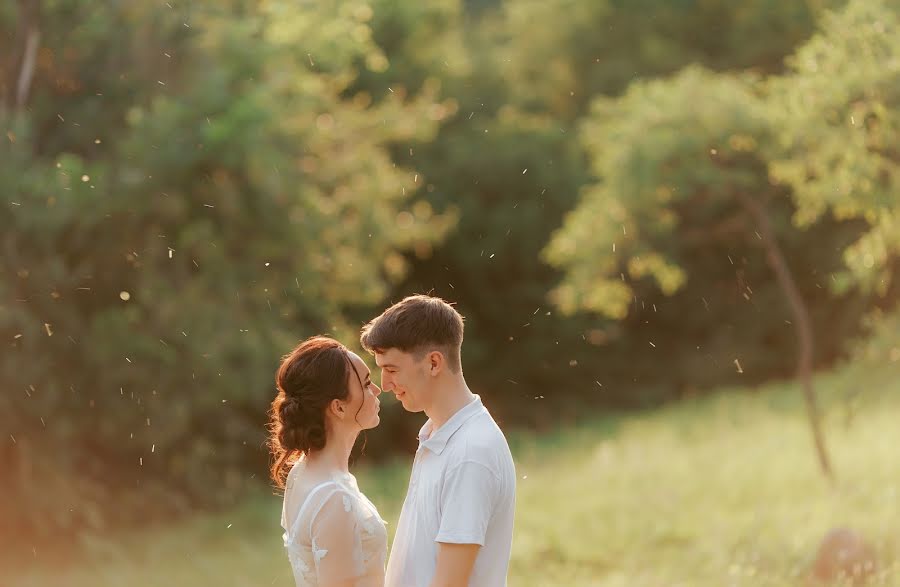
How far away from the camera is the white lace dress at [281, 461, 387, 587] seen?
3.30 metres

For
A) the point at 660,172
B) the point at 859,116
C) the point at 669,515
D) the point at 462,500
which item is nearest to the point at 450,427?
the point at 462,500

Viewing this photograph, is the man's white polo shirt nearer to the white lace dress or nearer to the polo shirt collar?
the polo shirt collar

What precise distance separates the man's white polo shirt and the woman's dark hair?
0.42m

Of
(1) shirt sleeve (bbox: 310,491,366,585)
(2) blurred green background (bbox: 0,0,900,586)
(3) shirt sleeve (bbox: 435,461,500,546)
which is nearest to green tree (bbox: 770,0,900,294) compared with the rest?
(2) blurred green background (bbox: 0,0,900,586)

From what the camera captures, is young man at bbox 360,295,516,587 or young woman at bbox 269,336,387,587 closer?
young man at bbox 360,295,516,587

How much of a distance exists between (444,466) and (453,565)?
0.77ft

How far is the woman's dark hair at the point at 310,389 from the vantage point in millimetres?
3434

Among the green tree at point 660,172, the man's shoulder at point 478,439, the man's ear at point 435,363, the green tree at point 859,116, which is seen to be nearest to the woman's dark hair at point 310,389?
the man's ear at point 435,363

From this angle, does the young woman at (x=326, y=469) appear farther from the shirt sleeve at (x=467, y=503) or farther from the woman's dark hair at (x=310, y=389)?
the shirt sleeve at (x=467, y=503)

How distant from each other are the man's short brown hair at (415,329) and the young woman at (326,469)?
0.39 m

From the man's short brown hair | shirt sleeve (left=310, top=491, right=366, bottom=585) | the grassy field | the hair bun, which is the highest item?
the grassy field

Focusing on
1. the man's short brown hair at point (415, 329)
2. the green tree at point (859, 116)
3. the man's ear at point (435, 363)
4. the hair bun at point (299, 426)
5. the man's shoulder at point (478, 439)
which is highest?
the green tree at point (859, 116)

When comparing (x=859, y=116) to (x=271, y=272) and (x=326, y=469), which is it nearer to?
(x=271, y=272)

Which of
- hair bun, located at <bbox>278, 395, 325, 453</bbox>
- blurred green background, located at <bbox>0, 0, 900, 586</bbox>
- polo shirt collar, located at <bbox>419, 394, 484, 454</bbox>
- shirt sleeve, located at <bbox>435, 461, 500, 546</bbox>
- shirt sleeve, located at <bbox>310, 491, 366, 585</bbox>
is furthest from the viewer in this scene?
blurred green background, located at <bbox>0, 0, 900, 586</bbox>
